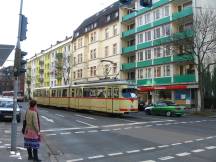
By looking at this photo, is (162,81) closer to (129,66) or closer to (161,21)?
(161,21)

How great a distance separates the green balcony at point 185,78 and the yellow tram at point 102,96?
15214 millimetres

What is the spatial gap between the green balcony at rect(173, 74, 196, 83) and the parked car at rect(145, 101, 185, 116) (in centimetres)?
1093

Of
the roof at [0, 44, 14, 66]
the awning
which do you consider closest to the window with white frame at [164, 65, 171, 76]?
the awning

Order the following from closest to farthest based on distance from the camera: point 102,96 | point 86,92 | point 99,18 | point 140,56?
point 102,96, point 86,92, point 140,56, point 99,18

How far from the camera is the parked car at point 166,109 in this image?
37.5 m

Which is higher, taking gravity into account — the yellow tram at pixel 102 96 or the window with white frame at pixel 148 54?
the window with white frame at pixel 148 54

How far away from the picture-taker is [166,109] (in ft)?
125

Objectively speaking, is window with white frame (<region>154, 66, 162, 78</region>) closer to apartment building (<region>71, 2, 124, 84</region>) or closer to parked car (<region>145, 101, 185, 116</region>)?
apartment building (<region>71, 2, 124, 84</region>)

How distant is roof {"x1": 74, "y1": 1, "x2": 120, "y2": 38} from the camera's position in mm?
70438

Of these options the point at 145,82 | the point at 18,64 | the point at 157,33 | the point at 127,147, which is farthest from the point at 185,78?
the point at 18,64

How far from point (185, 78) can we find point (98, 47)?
1070 inches

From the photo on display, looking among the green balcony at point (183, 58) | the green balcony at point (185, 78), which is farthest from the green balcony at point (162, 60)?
the green balcony at point (185, 78)

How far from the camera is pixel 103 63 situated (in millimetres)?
72875

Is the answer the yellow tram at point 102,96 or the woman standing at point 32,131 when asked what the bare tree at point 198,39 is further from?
the woman standing at point 32,131
